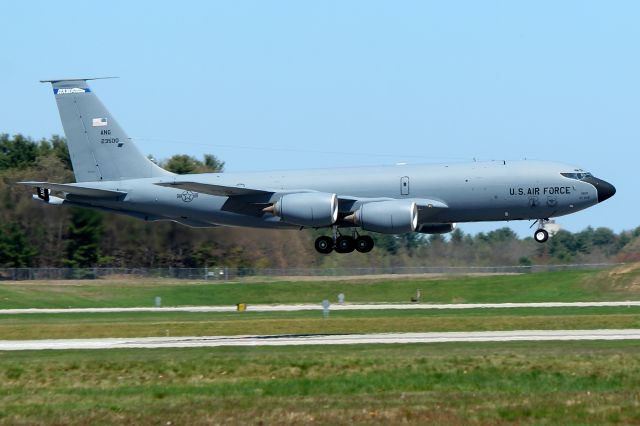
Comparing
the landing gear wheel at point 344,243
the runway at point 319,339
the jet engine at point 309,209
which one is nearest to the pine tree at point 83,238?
the jet engine at point 309,209

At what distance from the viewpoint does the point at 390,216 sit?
47.9 metres

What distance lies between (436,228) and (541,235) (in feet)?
15.1

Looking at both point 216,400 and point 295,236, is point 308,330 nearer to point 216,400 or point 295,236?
point 216,400

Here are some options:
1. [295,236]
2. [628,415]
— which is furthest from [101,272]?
[628,415]

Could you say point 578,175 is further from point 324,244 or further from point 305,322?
point 305,322

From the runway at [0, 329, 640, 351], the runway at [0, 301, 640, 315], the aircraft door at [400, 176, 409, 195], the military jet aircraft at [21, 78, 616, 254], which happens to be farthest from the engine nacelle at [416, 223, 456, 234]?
the runway at [0, 329, 640, 351]

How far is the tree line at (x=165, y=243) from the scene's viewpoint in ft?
213

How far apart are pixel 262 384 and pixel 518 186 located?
75.4ft

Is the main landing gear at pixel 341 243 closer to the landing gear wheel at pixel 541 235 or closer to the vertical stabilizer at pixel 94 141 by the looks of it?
the landing gear wheel at pixel 541 235

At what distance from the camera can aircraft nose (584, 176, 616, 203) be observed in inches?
1941

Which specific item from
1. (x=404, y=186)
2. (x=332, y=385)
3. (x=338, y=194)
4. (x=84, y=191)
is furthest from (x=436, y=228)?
(x=332, y=385)

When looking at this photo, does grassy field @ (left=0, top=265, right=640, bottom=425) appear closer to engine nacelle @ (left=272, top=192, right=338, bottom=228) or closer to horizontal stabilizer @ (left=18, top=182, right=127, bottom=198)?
engine nacelle @ (left=272, top=192, right=338, bottom=228)

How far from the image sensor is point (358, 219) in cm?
4891

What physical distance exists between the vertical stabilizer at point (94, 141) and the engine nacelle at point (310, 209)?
A: 8.41m
